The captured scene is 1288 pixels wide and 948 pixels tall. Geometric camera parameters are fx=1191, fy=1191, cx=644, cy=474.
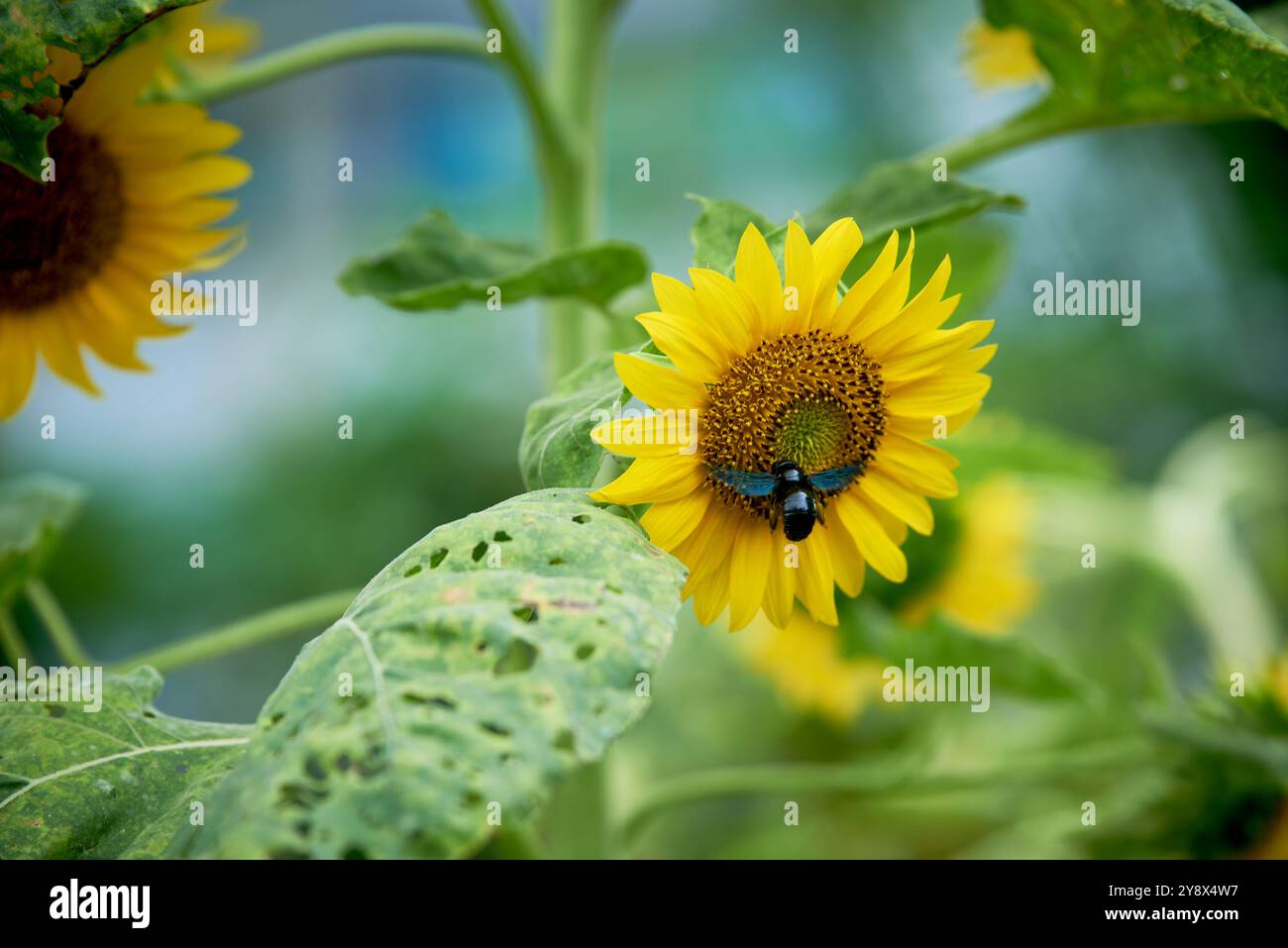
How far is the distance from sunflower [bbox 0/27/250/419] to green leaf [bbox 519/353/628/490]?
0.77 ft

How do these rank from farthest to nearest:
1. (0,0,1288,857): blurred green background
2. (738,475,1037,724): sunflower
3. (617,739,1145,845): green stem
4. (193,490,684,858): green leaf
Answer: (0,0,1288,857): blurred green background → (738,475,1037,724): sunflower → (617,739,1145,845): green stem → (193,490,684,858): green leaf

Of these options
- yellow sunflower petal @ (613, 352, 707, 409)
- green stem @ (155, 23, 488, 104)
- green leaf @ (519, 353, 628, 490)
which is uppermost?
green stem @ (155, 23, 488, 104)

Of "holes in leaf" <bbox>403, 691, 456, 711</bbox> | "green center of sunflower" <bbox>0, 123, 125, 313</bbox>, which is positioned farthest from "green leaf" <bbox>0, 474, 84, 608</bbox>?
"holes in leaf" <bbox>403, 691, 456, 711</bbox>

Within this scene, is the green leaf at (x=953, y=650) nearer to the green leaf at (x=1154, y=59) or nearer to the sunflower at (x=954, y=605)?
the sunflower at (x=954, y=605)

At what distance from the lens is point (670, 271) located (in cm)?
93

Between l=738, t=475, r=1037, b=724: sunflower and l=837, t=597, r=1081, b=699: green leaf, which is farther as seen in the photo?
l=738, t=475, r=1037, b=724: sunflower

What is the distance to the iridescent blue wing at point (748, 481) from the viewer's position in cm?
45

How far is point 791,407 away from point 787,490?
0.11 feet

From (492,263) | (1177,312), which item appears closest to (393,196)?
(1177,312)

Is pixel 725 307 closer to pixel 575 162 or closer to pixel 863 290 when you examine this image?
pixel 863 290

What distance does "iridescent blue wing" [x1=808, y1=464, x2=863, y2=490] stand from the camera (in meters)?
0.47

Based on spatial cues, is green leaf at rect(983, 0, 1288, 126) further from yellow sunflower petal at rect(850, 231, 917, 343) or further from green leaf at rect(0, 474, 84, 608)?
green leaf at rect(0, 474, 84, 608)

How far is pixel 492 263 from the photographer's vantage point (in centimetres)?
55
